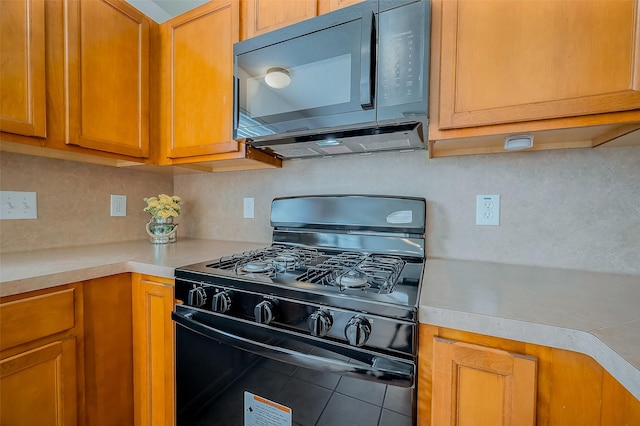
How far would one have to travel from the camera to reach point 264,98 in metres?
1.12

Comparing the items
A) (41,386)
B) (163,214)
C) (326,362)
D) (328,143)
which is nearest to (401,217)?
(328,143)

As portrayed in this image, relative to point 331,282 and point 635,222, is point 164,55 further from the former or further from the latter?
point 635,222

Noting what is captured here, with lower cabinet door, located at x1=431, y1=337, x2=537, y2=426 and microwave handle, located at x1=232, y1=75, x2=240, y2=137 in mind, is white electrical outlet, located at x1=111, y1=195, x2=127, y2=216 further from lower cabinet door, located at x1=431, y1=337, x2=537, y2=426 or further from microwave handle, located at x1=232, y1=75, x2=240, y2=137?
lower cabinet door, located at x1=431, y1=337, x2=537, y2=426

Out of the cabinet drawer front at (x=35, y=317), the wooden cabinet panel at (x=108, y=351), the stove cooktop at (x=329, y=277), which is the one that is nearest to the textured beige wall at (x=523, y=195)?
the stove cooktop at (x=329, y=277)

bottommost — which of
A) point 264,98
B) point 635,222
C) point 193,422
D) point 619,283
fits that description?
point 193,422

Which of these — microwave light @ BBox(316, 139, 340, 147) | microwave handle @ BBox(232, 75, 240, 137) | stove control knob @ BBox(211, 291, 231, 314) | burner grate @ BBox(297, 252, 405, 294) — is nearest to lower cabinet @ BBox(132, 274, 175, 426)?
stove control knob @ BBox(211, 291, 231, 314)

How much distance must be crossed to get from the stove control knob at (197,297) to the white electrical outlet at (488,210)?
1.09 metres

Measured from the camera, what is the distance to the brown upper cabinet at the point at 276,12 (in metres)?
1.07

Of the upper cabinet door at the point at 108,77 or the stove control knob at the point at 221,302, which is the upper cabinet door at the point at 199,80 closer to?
the upper cabinet door at the point at 108,77

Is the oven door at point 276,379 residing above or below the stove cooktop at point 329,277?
below

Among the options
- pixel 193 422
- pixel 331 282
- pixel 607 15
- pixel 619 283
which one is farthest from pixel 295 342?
pixel 607 15

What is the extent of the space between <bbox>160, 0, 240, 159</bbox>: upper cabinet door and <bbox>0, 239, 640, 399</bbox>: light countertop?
21.3 inches

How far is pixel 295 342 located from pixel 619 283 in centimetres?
101

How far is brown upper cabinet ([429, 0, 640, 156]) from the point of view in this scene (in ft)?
2.36
